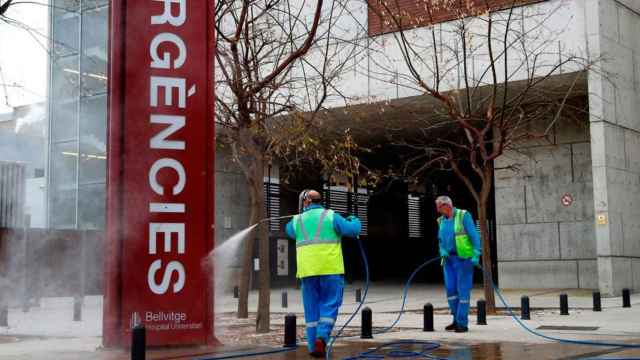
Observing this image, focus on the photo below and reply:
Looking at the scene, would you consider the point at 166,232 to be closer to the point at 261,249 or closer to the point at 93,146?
the point at 261,249

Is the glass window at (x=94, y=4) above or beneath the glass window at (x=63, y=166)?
above

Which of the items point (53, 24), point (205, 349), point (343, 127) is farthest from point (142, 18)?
point (343, 127)

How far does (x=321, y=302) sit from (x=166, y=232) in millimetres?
1823

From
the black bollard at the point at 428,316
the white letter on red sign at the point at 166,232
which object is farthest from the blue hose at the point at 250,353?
the black bollard at the point at 428,316

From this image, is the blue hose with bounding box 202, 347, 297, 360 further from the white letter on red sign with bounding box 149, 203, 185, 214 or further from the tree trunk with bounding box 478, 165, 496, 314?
the tree trunk with bounding box 478, 165, 496, 314

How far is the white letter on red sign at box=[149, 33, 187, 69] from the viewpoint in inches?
336

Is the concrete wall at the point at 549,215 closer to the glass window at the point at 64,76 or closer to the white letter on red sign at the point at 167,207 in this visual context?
the glass window at the point at 64,76

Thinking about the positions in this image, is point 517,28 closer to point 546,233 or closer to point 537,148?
point 537,148

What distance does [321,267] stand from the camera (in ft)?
25.7

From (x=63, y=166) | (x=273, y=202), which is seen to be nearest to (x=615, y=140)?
(x=273, y=202)

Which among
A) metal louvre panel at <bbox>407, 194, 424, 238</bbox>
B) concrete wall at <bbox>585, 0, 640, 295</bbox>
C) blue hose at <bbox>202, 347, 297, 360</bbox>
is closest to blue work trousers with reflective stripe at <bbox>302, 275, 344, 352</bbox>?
blue hose at <bbox>202, 347, 297, 360</bbox>

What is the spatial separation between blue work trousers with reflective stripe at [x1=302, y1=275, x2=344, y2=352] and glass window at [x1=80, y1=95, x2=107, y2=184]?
17379 mm

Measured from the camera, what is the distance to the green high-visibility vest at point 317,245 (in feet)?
25.7

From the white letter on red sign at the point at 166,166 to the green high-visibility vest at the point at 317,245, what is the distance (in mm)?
1372
